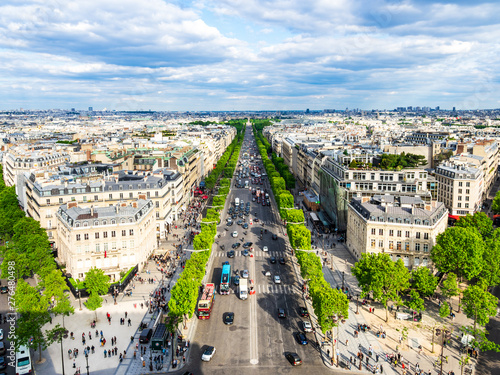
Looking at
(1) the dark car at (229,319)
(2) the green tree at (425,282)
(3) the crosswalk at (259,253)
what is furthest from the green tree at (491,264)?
(3) the crosswalk at (259,253)

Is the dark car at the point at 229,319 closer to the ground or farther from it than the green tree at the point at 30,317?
closer to the ground

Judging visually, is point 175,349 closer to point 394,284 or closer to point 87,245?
point 87,245

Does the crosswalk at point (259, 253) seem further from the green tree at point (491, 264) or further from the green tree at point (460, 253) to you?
the green tree at point (491, 264)

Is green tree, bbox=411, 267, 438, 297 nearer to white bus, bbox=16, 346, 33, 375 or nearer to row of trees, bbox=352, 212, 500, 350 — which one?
row of trees, bbox=352, 212, 500, 350

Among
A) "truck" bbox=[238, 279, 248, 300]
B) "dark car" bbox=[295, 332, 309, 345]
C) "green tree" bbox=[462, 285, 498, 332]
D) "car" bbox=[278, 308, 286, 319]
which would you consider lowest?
"dark car" bbox=[295, 332, 309, 345]

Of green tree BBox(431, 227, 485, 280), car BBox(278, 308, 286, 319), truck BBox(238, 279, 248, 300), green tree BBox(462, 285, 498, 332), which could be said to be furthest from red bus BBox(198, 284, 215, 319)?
green tree BBox(431, 227, 485, 280)

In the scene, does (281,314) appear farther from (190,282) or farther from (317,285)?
(190,282)
